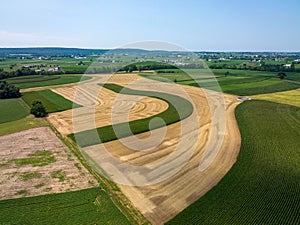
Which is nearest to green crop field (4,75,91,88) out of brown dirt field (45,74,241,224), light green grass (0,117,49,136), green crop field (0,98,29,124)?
green crop field (0,98,29,124)

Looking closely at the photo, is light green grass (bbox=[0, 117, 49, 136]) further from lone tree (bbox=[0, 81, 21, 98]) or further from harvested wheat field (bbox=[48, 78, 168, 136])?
lone tree (bbox=[0, 81, 21, 98])

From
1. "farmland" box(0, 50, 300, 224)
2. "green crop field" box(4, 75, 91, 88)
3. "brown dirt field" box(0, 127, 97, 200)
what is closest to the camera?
"farmland" box(0, 50, 300, 224)

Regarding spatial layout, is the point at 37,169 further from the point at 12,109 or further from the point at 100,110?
the point at 12,109

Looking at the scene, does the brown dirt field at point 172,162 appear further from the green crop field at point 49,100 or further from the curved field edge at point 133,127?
the green crop field at point 49,100

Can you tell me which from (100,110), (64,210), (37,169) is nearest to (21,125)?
(100,110)

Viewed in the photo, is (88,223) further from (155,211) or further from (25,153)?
(25,153)

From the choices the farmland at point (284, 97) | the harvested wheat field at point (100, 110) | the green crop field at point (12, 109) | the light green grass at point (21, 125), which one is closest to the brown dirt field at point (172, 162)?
the harvested wheat field at point (100, 110)
